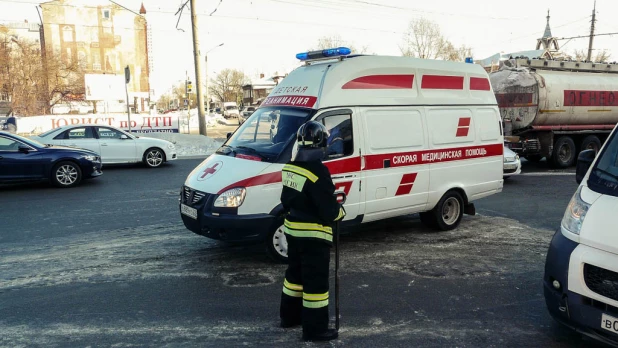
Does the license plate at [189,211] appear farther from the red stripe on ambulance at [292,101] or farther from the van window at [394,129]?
the van window at [394,129]

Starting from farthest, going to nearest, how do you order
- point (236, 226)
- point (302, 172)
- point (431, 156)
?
point (431, 156) < point (236, 226) < point (302, 172)

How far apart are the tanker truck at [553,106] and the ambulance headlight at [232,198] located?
1190cm

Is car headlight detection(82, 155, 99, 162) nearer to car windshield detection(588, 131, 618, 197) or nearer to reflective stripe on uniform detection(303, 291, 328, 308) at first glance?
reflective stripe on uniform detection(303, 291, 328, 308)

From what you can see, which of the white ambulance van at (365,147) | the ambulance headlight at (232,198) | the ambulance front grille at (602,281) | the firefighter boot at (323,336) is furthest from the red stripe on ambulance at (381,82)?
the ambulance front grille at (602,281)

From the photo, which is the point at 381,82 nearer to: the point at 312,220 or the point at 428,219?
the point at 428,219

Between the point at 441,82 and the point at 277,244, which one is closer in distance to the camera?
the point at 277,244

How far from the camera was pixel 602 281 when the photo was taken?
3.39m

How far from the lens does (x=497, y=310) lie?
461 centimetres

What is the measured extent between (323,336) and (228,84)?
3653 inches

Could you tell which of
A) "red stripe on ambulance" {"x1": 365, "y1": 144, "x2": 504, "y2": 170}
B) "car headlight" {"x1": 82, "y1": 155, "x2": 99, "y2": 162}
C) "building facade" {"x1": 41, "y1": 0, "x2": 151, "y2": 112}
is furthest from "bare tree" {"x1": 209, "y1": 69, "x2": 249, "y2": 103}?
"red stripe on ambulance" {"x1": 365, "y1": 144, "x2": 504, "y2": 170}

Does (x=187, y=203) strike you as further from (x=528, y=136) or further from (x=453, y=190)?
(x=528, y=136)

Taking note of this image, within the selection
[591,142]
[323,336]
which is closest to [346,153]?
[323,336]

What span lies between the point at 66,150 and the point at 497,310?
10.7 meters

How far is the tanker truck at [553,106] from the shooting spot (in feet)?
50.4
